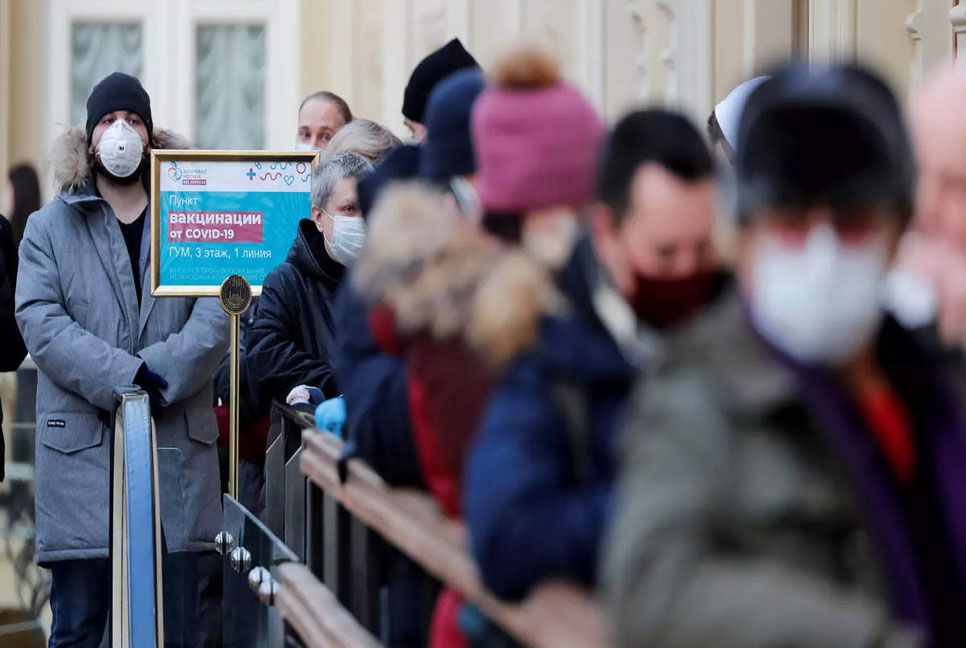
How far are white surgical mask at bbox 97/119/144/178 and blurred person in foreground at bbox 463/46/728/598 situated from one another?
12.0 ft

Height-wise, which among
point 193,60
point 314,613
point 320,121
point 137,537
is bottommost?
point 137,537

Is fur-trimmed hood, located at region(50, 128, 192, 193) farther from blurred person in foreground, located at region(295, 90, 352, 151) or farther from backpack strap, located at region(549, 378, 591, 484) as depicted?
backpack strap, located at region(549, 378, 591, 484)

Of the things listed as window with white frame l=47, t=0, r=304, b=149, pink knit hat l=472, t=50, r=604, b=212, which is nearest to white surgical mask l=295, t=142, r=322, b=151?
pink knit hat l=472, t=50, r=604, b=212

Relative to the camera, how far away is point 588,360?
2.08 metres

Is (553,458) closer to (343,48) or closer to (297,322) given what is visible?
(297,322)

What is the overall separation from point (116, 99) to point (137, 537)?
1.47 m

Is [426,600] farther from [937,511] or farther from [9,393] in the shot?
[9,393]

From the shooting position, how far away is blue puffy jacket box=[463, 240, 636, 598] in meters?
2.01

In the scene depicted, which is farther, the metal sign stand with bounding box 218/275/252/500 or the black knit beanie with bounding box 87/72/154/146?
the black knit beanie with bounding box 87/72/154/146

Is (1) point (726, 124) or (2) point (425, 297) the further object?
(1) point (726, 124)

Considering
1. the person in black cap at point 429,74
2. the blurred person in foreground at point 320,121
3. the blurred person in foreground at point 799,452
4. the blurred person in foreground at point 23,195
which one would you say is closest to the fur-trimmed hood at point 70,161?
the person in black cap at point 429,74

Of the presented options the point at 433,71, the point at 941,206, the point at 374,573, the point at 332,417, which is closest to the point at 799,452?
the point at 941,206

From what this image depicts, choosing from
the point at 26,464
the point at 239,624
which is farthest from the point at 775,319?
the point at 26,464

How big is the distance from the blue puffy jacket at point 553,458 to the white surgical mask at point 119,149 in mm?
3702
